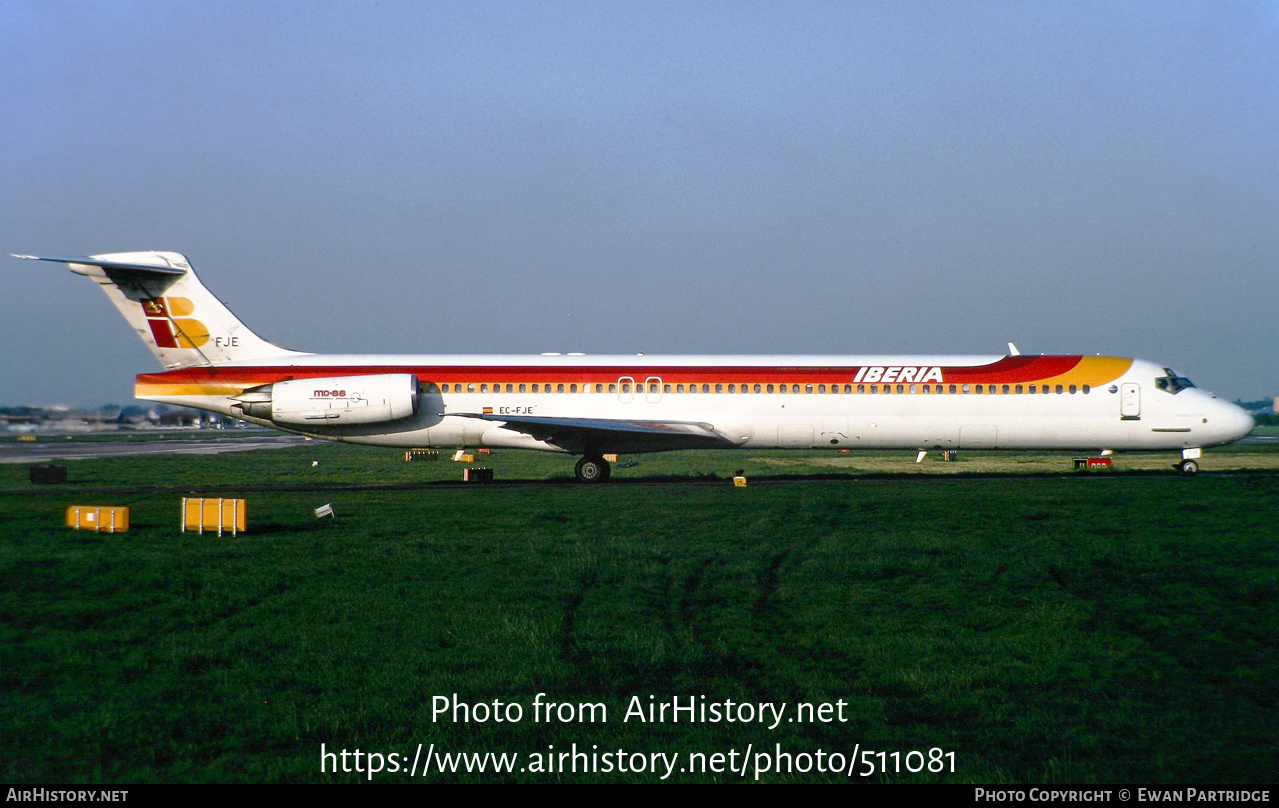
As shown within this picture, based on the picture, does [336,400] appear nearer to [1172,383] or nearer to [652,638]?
[652,638]

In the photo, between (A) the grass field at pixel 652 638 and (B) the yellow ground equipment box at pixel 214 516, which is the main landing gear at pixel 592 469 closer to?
(A) the grass field at pixel 652 638

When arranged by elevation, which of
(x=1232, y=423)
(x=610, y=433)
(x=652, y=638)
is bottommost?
(x=652, y=638)

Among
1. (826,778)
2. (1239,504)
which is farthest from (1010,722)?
(1239,504)

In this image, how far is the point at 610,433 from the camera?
2561cm

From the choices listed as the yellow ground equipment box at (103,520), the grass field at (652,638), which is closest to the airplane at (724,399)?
the grass field at (652,638)

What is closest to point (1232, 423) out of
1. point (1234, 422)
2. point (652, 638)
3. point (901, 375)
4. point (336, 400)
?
point (1234, 422)

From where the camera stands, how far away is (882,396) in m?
26.6

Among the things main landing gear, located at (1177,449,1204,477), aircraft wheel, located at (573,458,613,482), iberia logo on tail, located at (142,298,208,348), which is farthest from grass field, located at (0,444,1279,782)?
main landing gear, located at (1177,449,1204,477)

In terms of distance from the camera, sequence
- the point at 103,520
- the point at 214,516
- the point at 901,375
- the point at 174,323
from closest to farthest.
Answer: the point at 214,516, the point at 103,520, the point at 174,323, the point at 901,375

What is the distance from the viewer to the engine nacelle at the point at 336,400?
25672 millimetres

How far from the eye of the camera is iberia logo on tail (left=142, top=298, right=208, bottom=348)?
26109 mm

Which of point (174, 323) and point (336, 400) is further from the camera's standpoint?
point (174, 323)

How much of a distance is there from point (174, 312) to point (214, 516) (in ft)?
42.3

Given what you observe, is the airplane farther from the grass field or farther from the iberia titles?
the grass field
